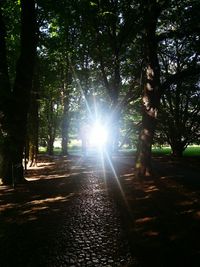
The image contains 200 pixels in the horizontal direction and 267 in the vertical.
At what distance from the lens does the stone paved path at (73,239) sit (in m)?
4.91

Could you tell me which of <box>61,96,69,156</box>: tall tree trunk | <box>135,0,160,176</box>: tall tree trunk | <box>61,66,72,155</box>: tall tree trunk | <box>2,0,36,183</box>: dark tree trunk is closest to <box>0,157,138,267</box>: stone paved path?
<box>2,0,36,183</box>: dark tree trunk

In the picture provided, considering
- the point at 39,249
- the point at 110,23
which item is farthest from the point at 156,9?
the point at 39,249

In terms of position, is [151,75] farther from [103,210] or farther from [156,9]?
[103,210]

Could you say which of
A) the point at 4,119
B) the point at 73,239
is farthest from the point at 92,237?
the point at 4,119

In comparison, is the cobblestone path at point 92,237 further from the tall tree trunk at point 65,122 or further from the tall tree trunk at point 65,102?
the tall tree trunk at point 65,102

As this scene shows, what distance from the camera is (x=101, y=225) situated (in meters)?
6.77

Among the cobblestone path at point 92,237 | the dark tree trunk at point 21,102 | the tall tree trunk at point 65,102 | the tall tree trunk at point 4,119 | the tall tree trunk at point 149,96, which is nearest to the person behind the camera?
the cobblestone path at point 92,237

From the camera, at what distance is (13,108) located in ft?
41.1

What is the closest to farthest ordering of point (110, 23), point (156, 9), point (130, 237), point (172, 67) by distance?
point (130, 237), point (156, 9), point (110, 23), point (172, 67)

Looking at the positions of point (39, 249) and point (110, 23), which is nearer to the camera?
point (39, 249)

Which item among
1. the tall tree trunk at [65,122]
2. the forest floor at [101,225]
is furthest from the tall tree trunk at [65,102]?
the forest floor at [101,225]

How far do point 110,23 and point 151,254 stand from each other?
58.3 ft

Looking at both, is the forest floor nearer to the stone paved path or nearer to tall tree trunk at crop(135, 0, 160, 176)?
the stone paved path

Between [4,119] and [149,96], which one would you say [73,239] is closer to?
[4,119]
